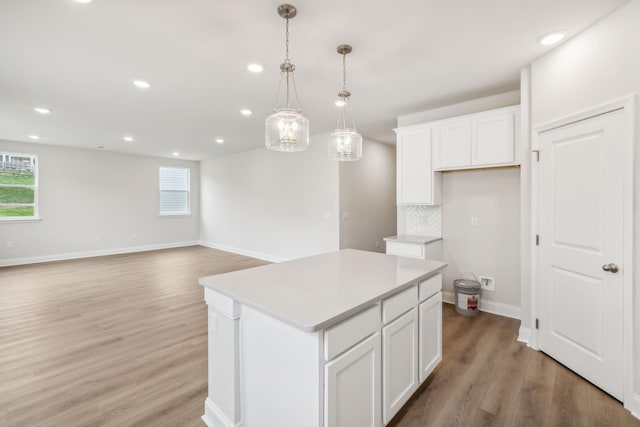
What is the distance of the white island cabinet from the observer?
1.29 m

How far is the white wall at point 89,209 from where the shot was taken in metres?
6.50

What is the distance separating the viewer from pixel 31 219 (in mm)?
6445

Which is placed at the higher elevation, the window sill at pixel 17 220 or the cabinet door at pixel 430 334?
the window sill at pixel 17 220

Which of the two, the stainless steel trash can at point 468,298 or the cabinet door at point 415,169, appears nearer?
the stainless steel trash can at point 468,298

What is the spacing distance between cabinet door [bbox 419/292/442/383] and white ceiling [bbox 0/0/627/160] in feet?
6.94

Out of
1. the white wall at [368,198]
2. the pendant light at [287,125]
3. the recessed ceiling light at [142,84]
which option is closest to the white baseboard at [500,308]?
the white wall at [368,198]

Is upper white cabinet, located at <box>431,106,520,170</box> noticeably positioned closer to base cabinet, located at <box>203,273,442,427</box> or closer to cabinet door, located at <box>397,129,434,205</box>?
cabinet door, located at <box>397,129,434,205</box>

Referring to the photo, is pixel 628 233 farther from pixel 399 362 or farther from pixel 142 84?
pixel 142 84

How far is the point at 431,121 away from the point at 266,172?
405cm

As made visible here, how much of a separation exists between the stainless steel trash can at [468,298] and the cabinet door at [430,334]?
1.51 meters

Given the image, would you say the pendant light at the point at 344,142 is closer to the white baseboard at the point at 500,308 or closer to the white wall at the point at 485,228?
the white wall at the point at 485,228

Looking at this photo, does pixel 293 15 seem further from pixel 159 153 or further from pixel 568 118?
pixel 159 153

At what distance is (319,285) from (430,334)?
105cm

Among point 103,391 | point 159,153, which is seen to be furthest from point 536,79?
point 159,153
